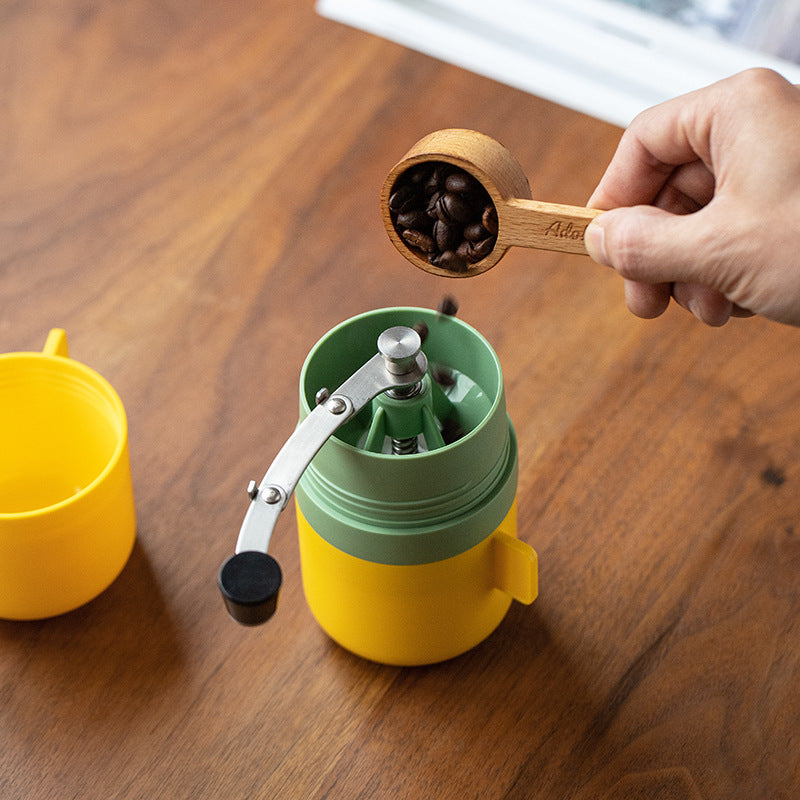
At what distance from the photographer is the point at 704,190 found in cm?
68

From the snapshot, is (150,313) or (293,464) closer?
(293,464)

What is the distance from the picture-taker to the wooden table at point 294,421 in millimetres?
608

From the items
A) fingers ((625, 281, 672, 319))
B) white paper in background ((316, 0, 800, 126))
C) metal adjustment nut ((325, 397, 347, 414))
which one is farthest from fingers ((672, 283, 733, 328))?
white paper in background ((316, 0, 800, 126))

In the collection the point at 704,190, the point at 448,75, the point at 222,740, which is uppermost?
the point at 704,190

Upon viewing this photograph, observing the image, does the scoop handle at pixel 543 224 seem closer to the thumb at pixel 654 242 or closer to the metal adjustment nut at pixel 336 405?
the thumb at pixel 654 242

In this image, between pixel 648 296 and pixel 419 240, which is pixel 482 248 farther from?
pixel 648 296

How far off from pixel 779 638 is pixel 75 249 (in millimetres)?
623

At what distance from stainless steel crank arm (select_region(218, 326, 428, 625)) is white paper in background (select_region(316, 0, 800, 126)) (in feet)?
1.80

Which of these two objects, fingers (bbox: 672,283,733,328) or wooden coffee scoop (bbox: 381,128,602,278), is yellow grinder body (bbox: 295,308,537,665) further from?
fingers (bbox: 672,283,733,328)

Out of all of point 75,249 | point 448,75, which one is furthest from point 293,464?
point 448,75

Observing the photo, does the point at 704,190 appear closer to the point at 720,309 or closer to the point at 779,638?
the point at 720,309

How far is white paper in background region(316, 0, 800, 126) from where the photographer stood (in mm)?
1021

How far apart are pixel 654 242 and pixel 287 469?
8.6 inches

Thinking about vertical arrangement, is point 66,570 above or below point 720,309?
below
